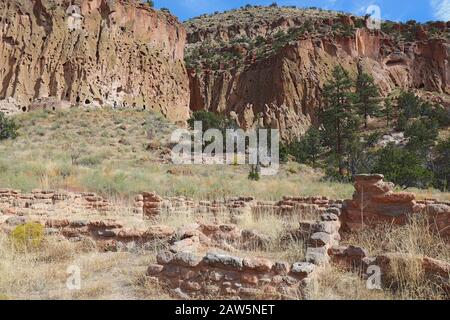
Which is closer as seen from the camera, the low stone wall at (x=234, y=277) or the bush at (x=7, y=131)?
the low stone wall at (x=234, y=277)

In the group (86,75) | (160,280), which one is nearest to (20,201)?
(160,280)

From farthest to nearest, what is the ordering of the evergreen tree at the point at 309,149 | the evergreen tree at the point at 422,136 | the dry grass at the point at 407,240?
the evergreen tree at the point at 309,149 < the evergreen tree at the point at 422,136 < the dry grass at the point at 407,240

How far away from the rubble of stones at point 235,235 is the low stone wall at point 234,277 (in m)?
0.01

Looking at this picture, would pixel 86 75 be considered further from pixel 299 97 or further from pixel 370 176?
pixel 370 176

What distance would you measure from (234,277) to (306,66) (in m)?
47.2

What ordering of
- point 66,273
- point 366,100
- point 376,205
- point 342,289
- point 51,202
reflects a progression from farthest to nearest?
point 366,100, point 51,202, point 376,205, point 66,273, point 342,289

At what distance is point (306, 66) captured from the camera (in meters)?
48.6

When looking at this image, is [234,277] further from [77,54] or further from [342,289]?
[77,54]

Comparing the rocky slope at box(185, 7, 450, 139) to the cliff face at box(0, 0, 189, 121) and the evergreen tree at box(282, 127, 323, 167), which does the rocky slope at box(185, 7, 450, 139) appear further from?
the cliff face at box(0, 0, 189, 121)

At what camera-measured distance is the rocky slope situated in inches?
1903

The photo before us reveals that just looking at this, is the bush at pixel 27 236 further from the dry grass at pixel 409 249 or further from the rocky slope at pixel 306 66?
the rocky slope at pixel 306 66

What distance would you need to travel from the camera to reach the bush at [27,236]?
6508 millimetres

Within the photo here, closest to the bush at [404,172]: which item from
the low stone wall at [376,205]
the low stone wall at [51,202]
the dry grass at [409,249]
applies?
the low stone wall at [376,205]

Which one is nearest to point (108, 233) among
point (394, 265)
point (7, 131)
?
point (394, 265)
